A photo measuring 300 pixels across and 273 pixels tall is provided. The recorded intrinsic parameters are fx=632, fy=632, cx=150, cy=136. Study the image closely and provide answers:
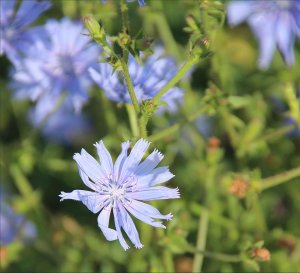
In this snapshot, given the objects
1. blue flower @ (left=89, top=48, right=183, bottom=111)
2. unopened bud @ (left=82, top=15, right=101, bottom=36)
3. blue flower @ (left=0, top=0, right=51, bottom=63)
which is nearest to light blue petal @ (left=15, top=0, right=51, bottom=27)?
blue flower @ (left=0, top=0, right=51, bottom=63)

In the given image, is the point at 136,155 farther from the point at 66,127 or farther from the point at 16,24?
the point at 66,127

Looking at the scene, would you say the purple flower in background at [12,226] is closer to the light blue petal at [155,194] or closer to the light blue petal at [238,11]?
the light blue petal at [155,194]

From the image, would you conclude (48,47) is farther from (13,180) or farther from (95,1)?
(13,180)

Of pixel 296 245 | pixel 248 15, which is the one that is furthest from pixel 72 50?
pixel 296 245

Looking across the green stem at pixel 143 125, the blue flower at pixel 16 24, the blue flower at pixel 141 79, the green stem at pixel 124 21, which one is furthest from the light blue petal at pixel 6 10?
the green stem at pixel 143 125

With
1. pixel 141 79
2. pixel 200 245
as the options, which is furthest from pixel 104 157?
pixel 200 245

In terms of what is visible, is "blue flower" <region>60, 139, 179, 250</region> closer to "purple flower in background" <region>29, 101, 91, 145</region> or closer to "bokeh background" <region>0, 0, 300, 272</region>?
"bokeh background" <region>0, 0, 300, 272</region>
